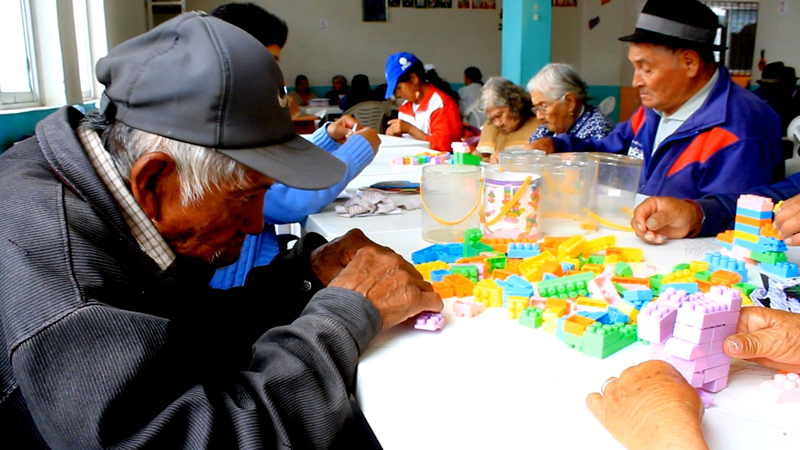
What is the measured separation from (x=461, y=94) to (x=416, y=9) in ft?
11.8

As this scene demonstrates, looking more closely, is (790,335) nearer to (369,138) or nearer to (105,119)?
(105,119)

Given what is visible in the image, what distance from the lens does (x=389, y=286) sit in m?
1.21

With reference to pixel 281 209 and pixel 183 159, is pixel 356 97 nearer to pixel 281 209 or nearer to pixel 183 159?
pixel 281 209

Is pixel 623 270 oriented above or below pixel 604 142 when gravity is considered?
below

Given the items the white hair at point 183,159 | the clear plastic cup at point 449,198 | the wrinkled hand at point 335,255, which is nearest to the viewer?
the white hair at point 183,159

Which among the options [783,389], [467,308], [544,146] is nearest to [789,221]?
[783,389]

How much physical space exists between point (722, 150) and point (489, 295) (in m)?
1.62

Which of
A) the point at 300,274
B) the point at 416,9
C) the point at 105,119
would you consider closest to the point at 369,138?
the point at 300,274

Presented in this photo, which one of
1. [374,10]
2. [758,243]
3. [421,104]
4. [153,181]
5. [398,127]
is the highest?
[374,10]

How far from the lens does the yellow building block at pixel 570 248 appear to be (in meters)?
1.57

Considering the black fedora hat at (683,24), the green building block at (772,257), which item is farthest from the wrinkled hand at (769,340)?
the black fedora hat at (683,24)

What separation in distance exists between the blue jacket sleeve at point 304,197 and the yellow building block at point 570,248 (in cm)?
84

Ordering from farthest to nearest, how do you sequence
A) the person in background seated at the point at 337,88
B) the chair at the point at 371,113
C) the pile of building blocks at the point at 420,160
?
the person in background seated at the point at 337,88 → the chair at the point at 371,113 → the pile of building blocks at the point at 420,160

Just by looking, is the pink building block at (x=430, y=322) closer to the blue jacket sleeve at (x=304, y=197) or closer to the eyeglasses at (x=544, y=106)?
→ the blue jacket sleeve at (x=304, y=197)
